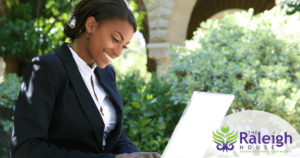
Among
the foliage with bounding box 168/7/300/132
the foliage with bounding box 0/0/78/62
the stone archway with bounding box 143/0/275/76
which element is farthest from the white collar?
the stone archway with bounding box 143/0/275/76

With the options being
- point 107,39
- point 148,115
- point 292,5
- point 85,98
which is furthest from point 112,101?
point 292,5

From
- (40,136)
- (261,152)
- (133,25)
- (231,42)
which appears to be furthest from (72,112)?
(231,42)

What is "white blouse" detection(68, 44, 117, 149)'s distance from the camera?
4.84ft

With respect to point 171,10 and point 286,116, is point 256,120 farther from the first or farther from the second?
point 171,10

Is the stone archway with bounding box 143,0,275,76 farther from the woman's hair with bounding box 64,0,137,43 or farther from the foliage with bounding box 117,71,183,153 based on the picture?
the woman's hair with bounding box 64,0,137,43

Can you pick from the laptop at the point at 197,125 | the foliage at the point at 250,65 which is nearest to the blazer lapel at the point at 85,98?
the laptop at the point at 197,125

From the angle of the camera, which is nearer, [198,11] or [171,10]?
[171,10]

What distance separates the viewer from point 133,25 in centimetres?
150

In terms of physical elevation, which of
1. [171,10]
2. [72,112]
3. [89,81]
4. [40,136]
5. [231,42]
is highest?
[171,10]

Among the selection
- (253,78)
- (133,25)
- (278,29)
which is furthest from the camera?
(278,29)

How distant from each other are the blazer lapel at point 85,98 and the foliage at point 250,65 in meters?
2.34

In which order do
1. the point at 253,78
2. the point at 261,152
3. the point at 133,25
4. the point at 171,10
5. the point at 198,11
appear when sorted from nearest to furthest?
the point at 133,25
the point at 261,152
the point at 253,78
the point at 171,10
the point at 198,11

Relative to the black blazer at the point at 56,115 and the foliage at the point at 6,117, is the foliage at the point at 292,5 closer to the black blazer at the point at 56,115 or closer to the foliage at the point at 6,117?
the black blazer at the point at 56,115

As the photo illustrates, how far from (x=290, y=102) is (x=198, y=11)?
34.3 ft
